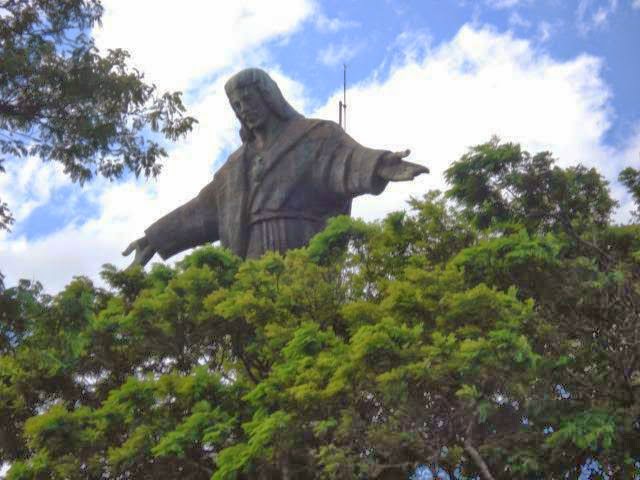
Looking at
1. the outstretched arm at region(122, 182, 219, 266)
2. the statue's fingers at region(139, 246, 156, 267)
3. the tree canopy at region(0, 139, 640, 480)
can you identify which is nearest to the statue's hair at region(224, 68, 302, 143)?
the outstretched arm at region(122, 182, 219, 266)

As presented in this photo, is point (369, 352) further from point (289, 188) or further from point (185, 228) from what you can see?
point (185, 228)

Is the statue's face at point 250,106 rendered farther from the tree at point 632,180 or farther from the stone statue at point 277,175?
the tree at point 632,180

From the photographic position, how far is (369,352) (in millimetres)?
9414

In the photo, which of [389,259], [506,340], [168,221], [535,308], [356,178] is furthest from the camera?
[168,221]

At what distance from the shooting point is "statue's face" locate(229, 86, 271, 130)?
1427 cm

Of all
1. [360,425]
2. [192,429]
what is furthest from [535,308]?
[192,429]

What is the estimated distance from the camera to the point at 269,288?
1115 cm

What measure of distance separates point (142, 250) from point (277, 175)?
96.5 inches

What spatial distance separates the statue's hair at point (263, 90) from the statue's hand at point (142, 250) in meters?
1.98

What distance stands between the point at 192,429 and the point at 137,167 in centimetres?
243

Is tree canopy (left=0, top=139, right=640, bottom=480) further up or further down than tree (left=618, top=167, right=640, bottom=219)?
further down

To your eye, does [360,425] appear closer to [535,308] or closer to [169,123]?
[535,308]

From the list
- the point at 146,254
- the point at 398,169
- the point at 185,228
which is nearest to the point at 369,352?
the point at 398,169

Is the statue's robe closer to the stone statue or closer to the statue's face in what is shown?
the stone statue
